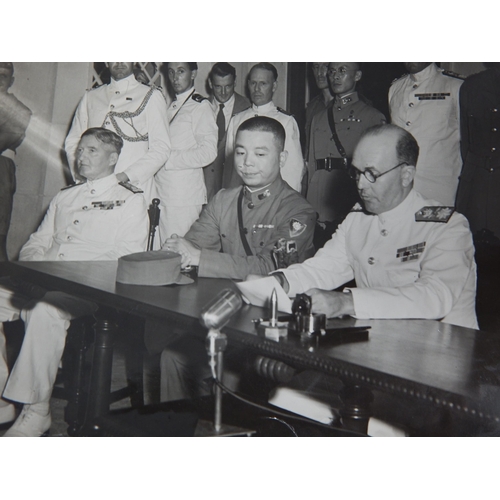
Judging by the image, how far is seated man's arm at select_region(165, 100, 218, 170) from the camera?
282 cm

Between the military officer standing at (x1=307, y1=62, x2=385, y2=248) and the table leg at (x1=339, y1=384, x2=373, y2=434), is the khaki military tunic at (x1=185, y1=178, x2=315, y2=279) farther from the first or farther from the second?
the table leg at (x1=339, y1=384, x2=373, y2=434)

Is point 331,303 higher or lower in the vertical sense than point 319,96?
lower

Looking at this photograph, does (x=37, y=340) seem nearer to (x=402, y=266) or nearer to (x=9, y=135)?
(x=9, y=135)

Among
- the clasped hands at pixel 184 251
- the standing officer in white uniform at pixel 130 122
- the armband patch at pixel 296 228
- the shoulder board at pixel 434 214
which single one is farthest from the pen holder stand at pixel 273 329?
the standing officer in white uniform at pixel 130 122

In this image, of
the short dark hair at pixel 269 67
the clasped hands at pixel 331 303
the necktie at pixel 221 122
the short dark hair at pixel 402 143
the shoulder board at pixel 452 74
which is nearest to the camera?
the clasped hands at pixel 331 303

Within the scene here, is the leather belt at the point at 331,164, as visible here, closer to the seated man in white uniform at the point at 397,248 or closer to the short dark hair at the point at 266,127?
the short dark hair at the point at 266,127

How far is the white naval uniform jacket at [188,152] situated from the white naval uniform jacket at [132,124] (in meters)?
0.05

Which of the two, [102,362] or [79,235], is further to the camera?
[79,235]

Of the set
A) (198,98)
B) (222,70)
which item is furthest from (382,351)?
(198,98)

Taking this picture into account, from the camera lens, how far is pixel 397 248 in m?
1.91

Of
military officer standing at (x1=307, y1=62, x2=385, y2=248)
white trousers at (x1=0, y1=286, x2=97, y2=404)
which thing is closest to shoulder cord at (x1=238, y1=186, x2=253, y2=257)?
military officer standing at (x1=307, y1=62, x2=385, y2=248)

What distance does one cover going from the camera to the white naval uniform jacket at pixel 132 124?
2.52 m

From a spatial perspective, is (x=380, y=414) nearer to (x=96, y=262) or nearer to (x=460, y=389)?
(x=460, y=389)

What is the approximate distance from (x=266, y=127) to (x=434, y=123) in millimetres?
734
